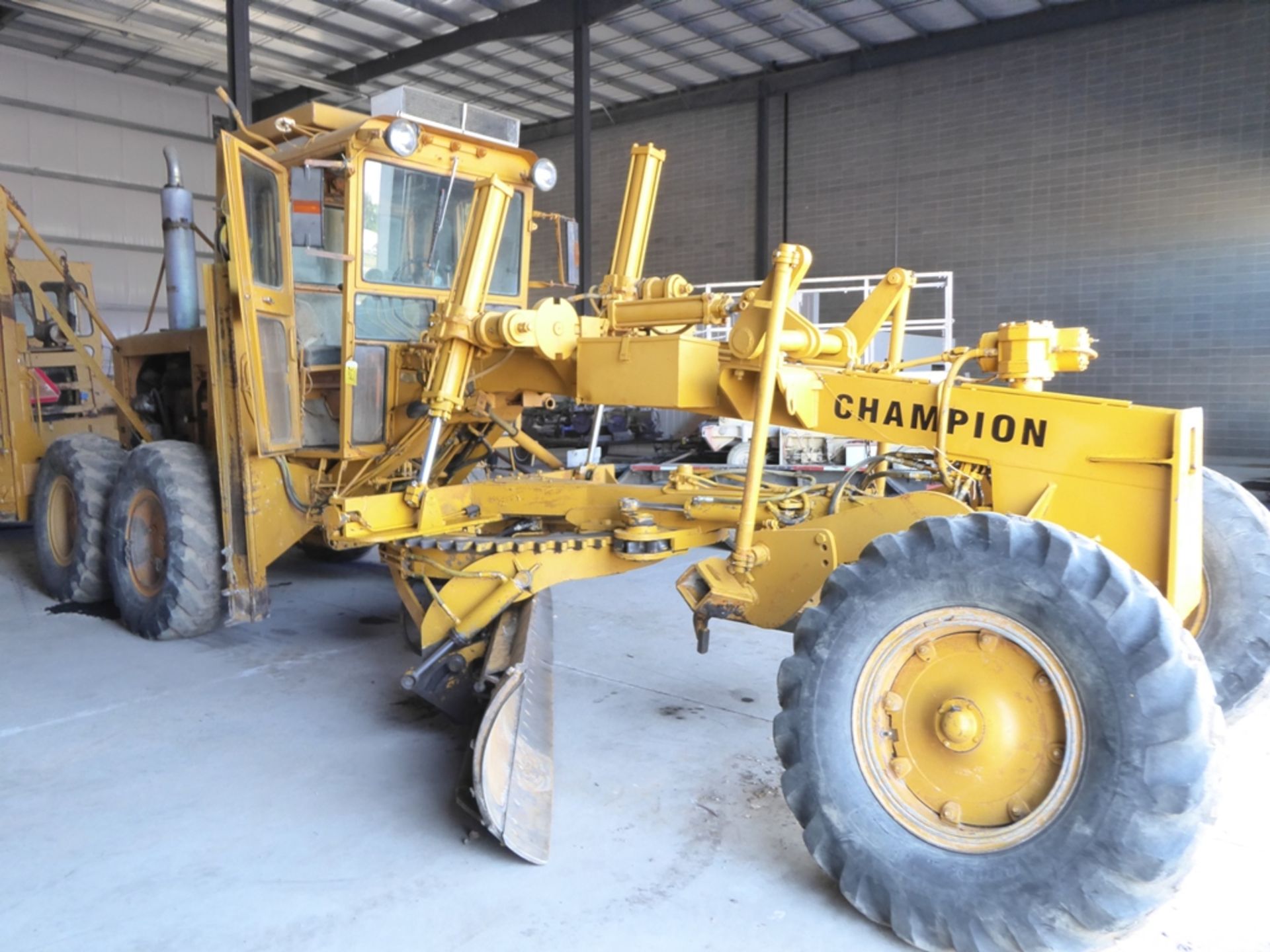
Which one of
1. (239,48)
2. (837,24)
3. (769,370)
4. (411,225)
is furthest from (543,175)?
(837,24)

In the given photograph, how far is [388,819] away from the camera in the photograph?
3.28 metres

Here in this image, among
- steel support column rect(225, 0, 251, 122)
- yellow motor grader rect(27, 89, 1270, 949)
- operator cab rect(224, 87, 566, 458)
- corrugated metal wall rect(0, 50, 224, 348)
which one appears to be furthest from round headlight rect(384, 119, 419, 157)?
corrugated metal wall rect(0, 50, 224, 348)

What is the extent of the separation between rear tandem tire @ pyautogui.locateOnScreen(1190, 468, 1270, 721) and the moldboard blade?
236cm

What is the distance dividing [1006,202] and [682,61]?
6091mm

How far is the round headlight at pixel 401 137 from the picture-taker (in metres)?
4.32

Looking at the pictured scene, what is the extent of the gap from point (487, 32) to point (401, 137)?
433 inches

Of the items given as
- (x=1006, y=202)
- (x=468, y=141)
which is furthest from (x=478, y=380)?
(x=1006, y=202)

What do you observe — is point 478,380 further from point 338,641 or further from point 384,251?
point 338,641

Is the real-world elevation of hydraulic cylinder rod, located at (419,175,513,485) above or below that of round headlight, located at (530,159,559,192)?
below

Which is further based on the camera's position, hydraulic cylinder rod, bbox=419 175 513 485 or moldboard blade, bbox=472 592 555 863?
hydraulic cylinder rod, bbox=419 175 513 485

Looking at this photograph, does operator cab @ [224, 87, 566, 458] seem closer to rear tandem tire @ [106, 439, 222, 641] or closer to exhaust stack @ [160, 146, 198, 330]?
rear tandem tire @ [106, 439, 222, 641]

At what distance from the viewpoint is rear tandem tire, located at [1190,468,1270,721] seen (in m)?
3.24

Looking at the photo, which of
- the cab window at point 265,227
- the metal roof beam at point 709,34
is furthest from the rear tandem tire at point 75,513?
the metal roof beam at point 709,34

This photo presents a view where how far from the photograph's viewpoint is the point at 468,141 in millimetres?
5160
